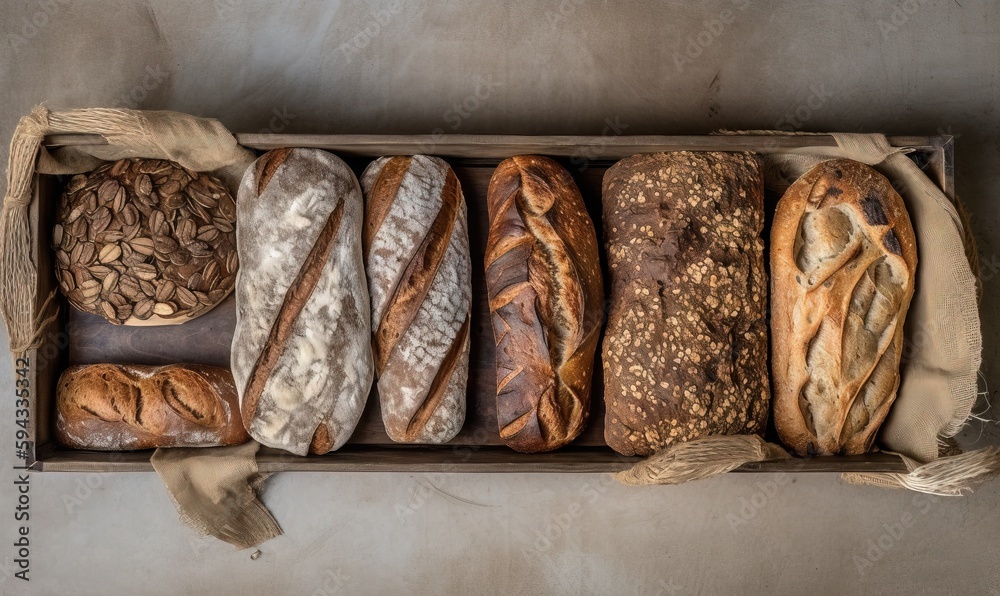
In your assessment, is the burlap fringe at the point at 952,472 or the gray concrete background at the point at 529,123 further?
the gray concrete background at the point at 529,123

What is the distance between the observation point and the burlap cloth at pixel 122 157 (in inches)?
68.2

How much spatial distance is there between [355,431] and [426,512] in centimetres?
52

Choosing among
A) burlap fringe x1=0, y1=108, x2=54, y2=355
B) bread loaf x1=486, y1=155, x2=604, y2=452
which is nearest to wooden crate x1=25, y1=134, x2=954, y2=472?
burlap fringe x1=0, y1=108, x2=54, y2=355

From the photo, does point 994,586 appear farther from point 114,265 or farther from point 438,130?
point 114,265

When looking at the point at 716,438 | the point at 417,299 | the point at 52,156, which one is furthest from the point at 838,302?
Result: the point at 52,156

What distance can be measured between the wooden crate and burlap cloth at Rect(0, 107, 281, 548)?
1.6 inches

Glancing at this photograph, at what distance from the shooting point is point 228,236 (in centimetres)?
192

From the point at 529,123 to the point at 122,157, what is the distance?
4.65 ft

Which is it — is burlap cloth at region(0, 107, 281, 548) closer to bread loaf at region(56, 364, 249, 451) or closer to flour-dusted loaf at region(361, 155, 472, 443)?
bread loaf at region(56, 364, 249, 451)

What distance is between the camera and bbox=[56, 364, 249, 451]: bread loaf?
6.06 ft

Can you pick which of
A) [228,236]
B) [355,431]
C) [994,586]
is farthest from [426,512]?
[994,586]

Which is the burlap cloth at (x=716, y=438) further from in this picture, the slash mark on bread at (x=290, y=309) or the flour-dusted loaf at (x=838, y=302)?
the slash mark on bread at (x=290, y=309)

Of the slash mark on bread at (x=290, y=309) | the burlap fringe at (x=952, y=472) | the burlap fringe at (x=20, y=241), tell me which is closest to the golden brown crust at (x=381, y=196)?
the slash mark on bread at (x=290, y=309)

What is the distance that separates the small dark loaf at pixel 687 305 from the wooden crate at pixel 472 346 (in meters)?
0.12
